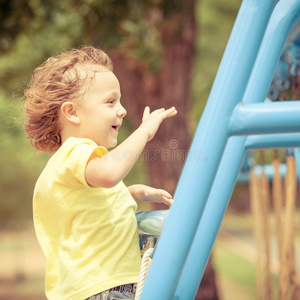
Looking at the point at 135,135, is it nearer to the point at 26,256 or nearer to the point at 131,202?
the point at 131,202

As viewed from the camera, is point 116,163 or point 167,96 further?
point 167,96

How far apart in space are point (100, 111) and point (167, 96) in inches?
126

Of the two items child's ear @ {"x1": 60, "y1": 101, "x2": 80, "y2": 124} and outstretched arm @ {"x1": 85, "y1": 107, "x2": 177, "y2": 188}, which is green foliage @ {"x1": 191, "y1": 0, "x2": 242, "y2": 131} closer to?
child's ear @ {"x1": 60, "y1": 101, "x2": 80, "y2": 124}

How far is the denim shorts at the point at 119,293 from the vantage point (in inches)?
36.4

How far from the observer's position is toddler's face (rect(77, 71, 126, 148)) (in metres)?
1.00

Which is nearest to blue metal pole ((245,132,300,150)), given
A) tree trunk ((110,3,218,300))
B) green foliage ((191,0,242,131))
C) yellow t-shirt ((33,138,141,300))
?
yellow t-shirt ((33,138,141,300))

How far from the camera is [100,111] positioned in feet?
3.28

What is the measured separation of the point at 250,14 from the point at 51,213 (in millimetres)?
515

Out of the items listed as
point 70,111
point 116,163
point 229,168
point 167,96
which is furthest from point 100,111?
point 167,96

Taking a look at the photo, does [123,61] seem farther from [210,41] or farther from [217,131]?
[210,41]

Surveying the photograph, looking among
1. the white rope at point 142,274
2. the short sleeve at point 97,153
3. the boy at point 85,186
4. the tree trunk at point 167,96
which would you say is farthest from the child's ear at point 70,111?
the tree trunk at point 167,96

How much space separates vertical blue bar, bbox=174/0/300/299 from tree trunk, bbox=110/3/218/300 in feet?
9.42

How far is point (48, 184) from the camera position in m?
0.98

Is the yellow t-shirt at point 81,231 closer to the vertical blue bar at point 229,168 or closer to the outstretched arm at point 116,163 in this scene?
the outstretched arm at point 116,163
